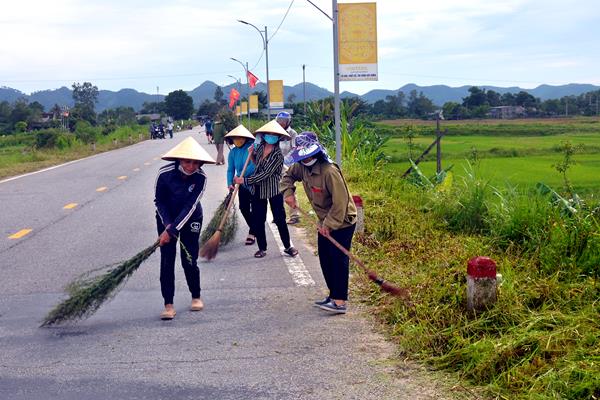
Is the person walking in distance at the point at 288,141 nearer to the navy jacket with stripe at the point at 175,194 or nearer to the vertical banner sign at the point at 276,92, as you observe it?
the navy jacket with stripe at the point at 175,194

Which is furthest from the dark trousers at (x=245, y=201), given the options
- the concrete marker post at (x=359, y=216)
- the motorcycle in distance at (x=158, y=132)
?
the motorcycle in distance at (x=158, y=132)

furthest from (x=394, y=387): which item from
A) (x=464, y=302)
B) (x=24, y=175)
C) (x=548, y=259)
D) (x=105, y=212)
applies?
(x=24, y=175)

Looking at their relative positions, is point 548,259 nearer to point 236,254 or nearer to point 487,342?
point 487,342

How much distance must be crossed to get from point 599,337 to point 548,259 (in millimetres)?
1859

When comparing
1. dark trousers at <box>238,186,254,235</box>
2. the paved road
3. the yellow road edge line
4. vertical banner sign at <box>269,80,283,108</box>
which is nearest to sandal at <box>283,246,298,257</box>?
the paved road

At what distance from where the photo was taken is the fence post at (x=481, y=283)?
17.3 feet

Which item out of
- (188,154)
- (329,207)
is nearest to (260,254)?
(329,207)

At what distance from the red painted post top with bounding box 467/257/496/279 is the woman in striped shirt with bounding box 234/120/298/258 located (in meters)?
3.42

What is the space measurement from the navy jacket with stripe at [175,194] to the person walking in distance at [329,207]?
87 cm

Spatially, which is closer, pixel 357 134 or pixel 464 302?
pixel 464 302

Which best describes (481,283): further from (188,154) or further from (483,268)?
(188,154)

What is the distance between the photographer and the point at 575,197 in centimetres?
734

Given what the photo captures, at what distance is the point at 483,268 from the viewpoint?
17.3 ft

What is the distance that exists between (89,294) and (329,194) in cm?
219
